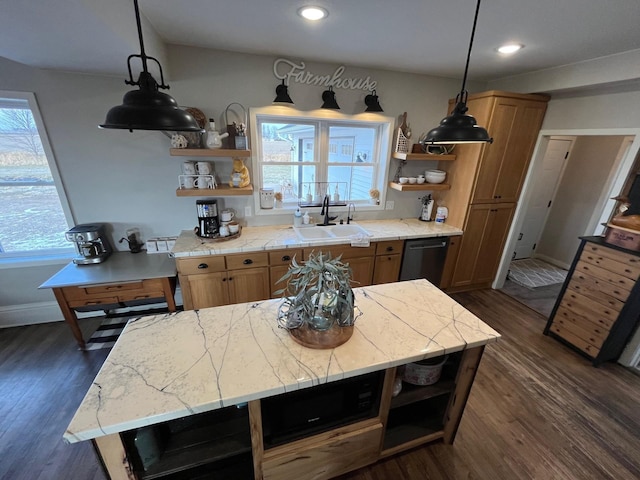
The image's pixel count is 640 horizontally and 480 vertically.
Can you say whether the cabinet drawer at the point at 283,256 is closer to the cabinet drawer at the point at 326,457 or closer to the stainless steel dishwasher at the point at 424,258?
the stainless steel dishwasher at the point at 424,258

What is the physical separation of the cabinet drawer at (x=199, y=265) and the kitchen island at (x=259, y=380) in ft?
3.11

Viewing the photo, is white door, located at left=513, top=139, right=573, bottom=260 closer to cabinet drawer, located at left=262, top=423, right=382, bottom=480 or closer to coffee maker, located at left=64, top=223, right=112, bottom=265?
cabinet drawer, located at left=262, top=423, right=382, bottom=480

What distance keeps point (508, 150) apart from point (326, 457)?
10.7ft

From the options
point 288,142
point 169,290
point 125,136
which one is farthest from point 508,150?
point 125,136

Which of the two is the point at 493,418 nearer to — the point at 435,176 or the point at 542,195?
the point at 435,176

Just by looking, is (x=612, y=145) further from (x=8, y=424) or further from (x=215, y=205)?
(x=8, y=424)

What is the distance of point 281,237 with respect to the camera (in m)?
2.65

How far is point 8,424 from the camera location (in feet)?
5.70

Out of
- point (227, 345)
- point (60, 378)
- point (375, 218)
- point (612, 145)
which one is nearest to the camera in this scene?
point (227, 345)

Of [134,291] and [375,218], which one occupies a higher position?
[375,218]

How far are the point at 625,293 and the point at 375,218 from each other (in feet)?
7.28

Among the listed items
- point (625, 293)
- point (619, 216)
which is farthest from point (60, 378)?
point (619, 216)

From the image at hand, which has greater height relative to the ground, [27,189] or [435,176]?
[435,176]

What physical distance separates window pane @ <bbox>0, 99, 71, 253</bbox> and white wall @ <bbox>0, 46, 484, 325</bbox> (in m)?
0.18
